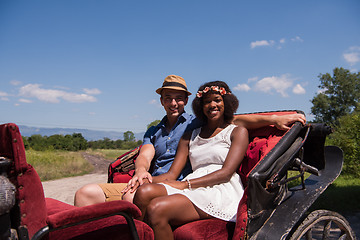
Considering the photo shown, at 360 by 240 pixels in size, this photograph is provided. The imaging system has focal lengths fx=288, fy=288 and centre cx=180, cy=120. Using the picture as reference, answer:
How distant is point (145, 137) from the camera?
11.9ft

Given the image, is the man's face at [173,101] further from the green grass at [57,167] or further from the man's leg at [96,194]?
the green grass at [57,167]

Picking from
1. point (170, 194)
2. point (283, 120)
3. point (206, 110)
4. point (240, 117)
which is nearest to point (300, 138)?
point (283, 120)

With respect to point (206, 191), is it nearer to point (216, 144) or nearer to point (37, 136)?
point (216, 144)

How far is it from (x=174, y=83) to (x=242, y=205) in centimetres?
178

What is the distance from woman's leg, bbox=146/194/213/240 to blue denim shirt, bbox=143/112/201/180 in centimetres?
92

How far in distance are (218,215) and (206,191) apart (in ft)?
0.71

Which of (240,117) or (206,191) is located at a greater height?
(240,117)

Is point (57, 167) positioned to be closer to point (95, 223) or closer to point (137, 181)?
point (137, 181)

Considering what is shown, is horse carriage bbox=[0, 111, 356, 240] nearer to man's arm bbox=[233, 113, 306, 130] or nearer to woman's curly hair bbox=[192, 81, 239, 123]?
man's arm bbox=[233, 113, 306, 130]

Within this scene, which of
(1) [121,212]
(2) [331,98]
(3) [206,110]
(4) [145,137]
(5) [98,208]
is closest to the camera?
(5) [98,208]

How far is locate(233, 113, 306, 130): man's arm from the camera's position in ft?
9.07

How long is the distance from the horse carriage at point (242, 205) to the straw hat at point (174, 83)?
0.97m

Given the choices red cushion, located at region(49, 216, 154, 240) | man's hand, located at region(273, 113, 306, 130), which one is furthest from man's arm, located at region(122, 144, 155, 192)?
man's hand, located at region(273, 113, 306, 130)

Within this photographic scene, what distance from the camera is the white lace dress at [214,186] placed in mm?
2309
